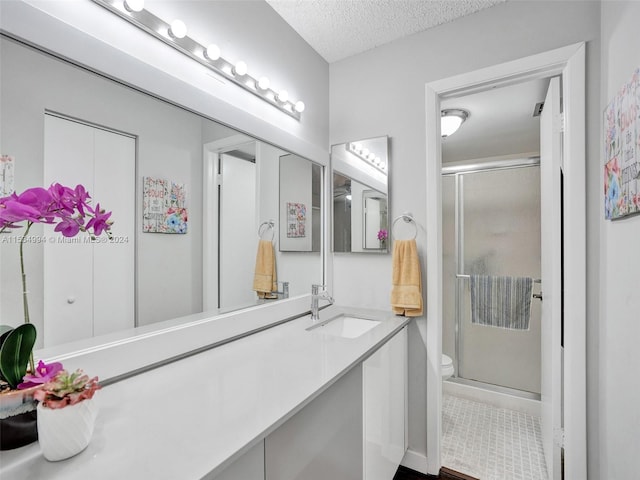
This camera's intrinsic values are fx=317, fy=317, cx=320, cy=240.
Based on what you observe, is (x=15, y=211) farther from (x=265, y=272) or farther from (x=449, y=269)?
(x=449, y=269)

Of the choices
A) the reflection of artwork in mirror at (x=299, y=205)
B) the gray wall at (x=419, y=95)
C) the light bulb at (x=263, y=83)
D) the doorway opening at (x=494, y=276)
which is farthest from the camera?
the doorway opening at (x=494, y=276)

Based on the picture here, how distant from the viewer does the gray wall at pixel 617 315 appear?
1.01m

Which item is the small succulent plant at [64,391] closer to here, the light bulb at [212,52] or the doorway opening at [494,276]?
the light bulb at [212,52]

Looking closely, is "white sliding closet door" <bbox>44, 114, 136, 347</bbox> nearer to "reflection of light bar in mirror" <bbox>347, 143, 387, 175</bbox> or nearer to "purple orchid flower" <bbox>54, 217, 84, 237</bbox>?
"purple orchid flower" <bbox>54, 217, 84, 237</bbox>

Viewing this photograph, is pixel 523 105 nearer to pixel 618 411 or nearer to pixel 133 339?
pixel 618 411

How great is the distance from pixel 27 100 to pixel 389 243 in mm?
1630

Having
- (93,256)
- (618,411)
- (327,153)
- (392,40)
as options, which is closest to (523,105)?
(392,40)

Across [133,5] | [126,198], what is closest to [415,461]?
[126,198]

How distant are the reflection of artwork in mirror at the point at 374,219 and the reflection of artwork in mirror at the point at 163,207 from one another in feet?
3.67

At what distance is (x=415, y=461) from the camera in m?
1.75

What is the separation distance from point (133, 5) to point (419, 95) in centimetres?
140

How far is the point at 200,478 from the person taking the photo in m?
0.55

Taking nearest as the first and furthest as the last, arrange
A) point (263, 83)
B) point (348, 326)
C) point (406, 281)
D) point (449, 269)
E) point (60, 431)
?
1. point (60, 431)
2. point (263, 83)
3. point (406, 281)
4. point (348, 326)
5. point (449, 269)

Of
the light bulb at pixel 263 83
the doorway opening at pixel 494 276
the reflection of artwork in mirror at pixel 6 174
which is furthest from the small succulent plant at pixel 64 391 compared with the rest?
the doorway opening at pixel 494 276
